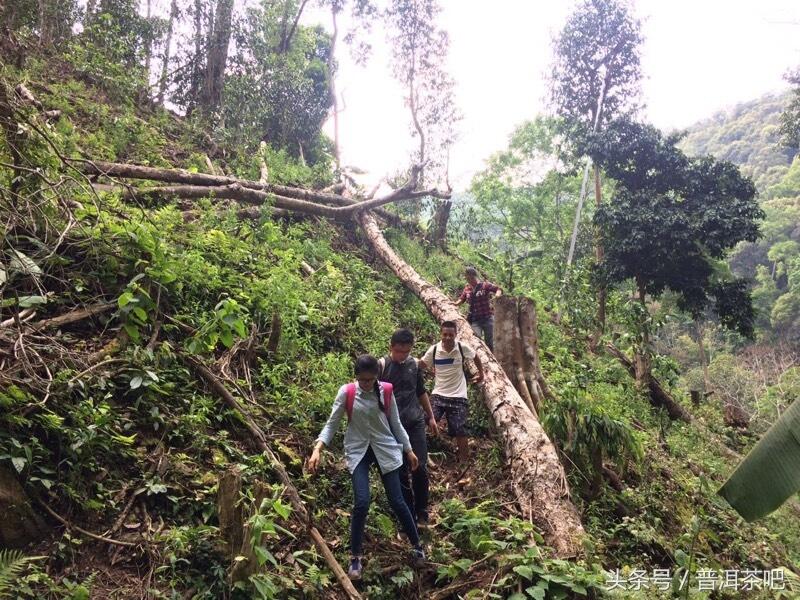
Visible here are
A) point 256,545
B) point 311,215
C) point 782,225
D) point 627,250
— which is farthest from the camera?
point 782,225

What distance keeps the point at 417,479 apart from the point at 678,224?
10.8 metres

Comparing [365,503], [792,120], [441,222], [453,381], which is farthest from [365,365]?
[792,120]

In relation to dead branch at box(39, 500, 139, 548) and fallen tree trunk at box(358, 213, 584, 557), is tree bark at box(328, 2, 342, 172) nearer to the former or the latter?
fallen tree trunk at box(358, 213, 584, 557)

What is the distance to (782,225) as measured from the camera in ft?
112

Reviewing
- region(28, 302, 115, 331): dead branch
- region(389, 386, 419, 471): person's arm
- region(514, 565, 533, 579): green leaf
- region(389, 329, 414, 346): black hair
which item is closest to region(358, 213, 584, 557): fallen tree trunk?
region(514, 565, 533, 579): green leaf

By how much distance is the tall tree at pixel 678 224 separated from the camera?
12.1 metres

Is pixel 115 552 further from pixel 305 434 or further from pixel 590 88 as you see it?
pixel 590 88

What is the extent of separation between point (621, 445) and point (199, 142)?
1241 centimetres

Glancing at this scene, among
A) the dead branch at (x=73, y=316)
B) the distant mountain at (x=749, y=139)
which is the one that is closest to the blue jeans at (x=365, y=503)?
the dead branch at (x=73, y=316)

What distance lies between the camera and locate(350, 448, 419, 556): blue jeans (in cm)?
373

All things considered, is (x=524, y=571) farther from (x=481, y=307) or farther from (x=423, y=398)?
(x=481, y=307)

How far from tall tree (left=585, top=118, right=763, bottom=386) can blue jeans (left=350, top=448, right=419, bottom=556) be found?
9.53 m

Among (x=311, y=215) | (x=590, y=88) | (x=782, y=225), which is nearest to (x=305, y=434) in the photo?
(x=311, y=215)

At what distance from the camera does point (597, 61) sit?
17109 mm
